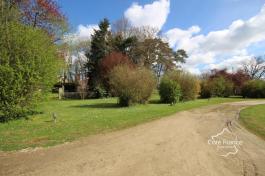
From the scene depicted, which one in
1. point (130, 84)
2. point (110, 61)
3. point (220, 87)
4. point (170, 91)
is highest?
point (110, 61)

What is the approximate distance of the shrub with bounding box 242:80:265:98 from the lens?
39.5 m

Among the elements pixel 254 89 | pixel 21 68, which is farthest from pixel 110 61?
pixel 21 68

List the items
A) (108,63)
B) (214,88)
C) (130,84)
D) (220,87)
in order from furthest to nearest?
(108,63) → (220,87) → (214,88) → (130,84)

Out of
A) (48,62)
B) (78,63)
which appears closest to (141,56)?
(78,63)

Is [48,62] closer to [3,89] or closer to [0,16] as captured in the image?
[3,89]

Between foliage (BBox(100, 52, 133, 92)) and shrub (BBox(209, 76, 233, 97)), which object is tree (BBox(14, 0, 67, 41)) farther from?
shrub (BBox(209, 76, 233, 97))

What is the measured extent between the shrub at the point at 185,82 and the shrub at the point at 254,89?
55.9 feet

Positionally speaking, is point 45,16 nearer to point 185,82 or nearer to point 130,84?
point 130,84

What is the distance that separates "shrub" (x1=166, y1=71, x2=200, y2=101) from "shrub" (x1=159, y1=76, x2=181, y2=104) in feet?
3.83

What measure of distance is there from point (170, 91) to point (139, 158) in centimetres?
1977

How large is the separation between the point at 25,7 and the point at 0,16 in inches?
459

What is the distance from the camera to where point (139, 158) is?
6176mm

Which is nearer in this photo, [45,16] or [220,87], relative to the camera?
[45,16]

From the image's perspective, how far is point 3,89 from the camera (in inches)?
492
